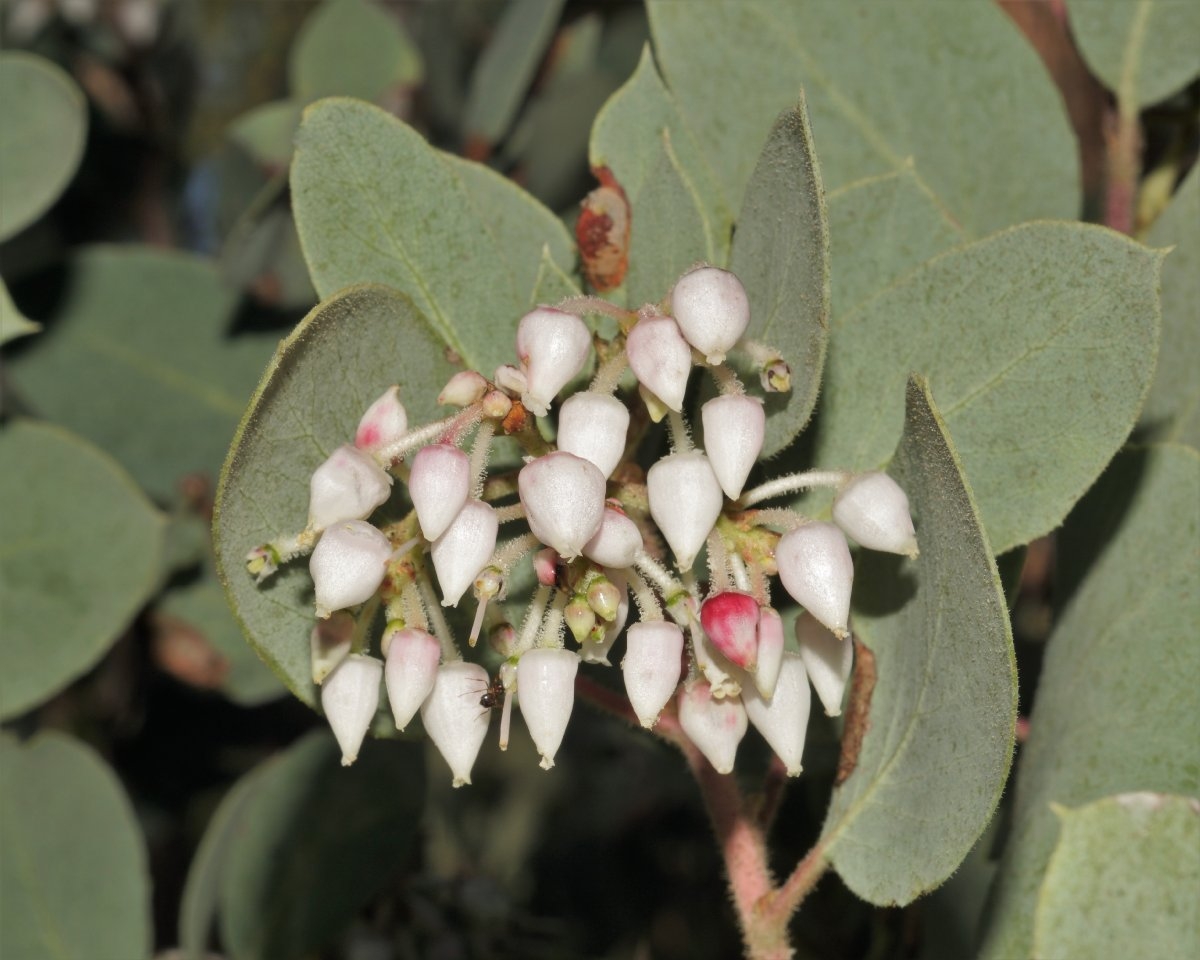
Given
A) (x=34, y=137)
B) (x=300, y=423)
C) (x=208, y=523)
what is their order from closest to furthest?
(x=300, y=423) → (x=34, y=137) → (x=208, y=523)

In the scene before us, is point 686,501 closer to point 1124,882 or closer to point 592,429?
point 592,429

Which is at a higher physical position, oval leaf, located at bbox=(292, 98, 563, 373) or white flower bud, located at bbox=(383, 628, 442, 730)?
oval leaf, located at bbox=(292, 98, 563, 373)

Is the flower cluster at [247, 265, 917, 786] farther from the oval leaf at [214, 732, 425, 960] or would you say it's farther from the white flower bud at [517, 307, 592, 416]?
the oval leaf at [214, 732, 425, 960]

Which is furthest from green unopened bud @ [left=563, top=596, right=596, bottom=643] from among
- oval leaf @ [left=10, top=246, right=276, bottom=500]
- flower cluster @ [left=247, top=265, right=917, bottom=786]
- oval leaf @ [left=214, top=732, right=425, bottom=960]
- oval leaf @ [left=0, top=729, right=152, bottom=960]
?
oval leaf @ [left=10, top=246, right=276, bottom=500]

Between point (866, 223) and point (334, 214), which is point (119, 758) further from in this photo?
point (866, 223)

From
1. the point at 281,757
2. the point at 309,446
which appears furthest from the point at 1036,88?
the point at 281,757

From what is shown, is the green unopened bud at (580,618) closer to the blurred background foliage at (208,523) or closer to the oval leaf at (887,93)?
the blurred background foliage at (208,523)

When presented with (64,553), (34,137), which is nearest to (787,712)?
(64,553)
